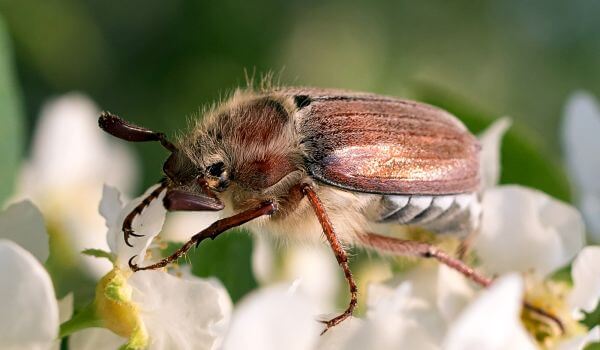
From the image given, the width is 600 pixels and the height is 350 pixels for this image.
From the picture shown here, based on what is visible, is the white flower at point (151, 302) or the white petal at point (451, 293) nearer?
the white flower at point (151, 302)

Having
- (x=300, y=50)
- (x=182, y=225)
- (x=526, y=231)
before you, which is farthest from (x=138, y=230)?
(x=300, y=50)

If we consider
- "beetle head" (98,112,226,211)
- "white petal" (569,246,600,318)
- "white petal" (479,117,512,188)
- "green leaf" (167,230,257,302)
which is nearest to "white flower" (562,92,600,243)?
"white petal" (479,117,512,188)

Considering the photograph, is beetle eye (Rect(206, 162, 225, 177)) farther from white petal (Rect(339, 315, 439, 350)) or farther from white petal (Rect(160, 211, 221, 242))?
white petal (Rect(160, 211, 221, 242))

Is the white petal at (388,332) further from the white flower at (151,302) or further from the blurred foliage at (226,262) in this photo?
the blurred foliage at (226,262)

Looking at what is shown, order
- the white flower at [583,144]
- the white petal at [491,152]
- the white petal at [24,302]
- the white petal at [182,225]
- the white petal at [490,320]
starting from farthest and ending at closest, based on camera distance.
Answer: the white petal at [182,225] → the white flower at [583,144] → the white petal at [491,152] → the white petal at [24,302] → the white petal at [490,320]

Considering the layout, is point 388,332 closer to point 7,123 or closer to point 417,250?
point 417,250

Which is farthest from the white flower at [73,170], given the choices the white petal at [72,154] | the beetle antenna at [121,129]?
the beetle antenna at [121,129]

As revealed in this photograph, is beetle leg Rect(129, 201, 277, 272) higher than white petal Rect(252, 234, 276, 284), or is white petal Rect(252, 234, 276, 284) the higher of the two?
beetle leg Rect(129, 201, 277, 272)
